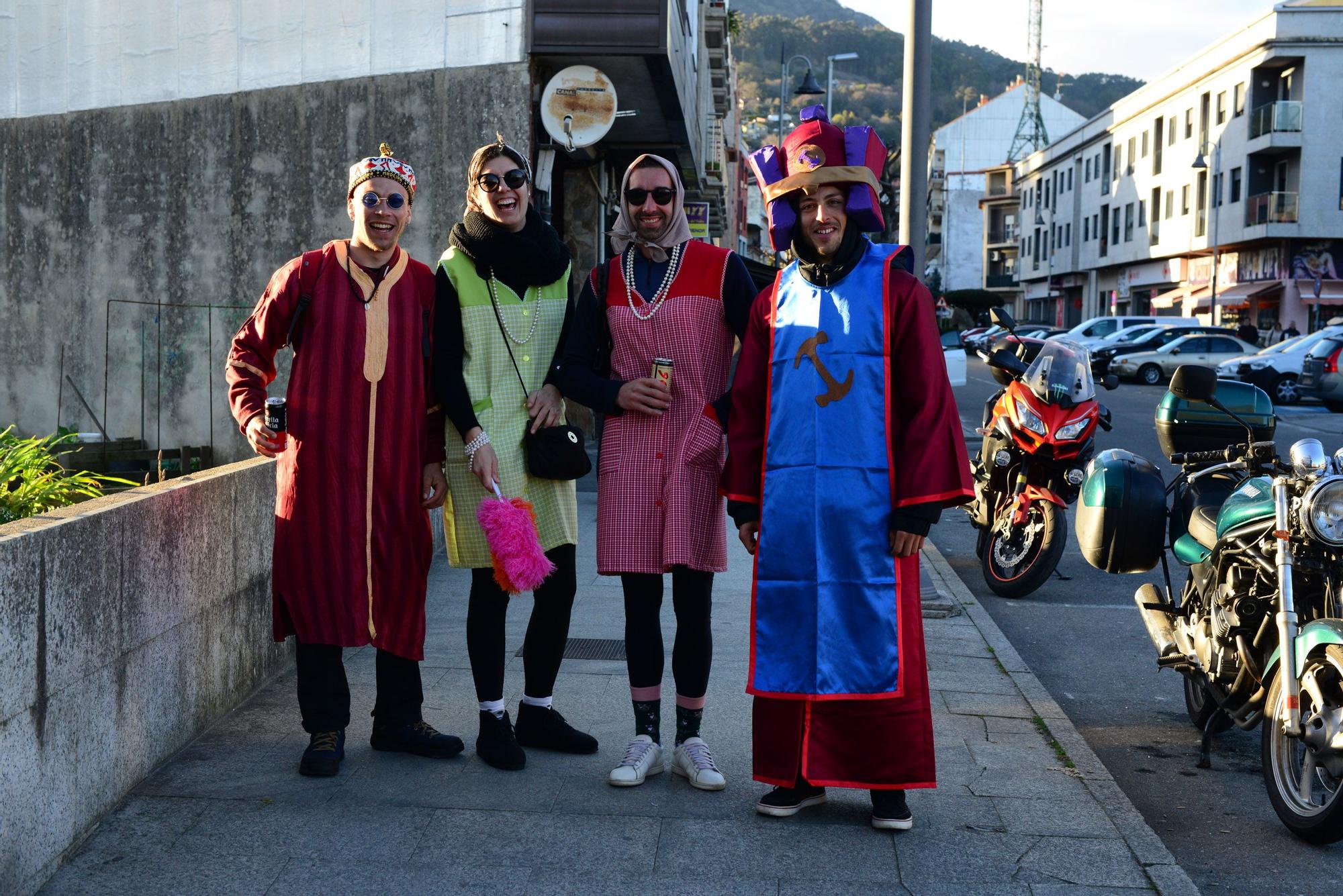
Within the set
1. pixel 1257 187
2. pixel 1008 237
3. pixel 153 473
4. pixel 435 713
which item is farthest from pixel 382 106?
Result: pixel 1008 237

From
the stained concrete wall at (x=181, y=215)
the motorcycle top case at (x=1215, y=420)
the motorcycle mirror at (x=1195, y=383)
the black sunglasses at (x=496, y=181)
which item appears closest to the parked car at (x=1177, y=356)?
the stained concrete wall at (x=181, y=215)

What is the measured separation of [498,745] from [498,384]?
114 centimetres

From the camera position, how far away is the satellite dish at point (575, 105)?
11500mm

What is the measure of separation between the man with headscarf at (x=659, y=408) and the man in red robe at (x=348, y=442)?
0.55 m

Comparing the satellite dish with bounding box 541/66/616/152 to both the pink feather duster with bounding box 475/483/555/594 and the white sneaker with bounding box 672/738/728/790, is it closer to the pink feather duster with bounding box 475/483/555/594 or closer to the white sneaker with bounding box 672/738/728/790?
the pink feather duster with bounding box 475/483/555/594

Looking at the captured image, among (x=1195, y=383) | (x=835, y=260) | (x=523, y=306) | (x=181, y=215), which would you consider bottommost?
(x=1195, y=383)

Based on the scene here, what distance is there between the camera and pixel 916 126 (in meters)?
8.41

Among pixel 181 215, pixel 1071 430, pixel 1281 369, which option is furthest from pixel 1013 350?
pixel 1281 369

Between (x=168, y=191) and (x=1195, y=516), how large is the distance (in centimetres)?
983

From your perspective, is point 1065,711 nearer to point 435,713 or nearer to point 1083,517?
point 1083,517

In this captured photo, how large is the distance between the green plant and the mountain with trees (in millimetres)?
91374

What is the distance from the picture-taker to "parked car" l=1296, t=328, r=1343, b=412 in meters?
23.9

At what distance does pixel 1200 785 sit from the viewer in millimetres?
4863

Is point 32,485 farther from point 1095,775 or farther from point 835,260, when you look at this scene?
point 1095,775
